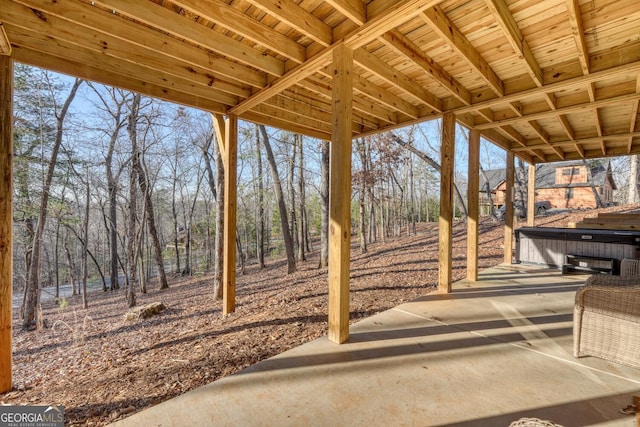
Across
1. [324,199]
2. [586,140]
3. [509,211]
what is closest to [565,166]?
[586,140]

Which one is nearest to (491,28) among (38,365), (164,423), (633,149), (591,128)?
(164,423)

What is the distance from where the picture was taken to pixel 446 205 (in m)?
4.05

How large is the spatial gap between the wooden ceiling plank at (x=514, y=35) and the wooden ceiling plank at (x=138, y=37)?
2405mm

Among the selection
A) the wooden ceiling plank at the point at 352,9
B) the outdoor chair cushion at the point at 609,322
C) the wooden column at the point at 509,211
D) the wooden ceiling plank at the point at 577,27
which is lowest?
the outdoor chair cushion at the point at 609,322

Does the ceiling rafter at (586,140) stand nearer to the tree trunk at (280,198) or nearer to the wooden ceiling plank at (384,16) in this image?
the wooden ceiling plank at (384,16)

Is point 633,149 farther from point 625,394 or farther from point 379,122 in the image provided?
point 625,394

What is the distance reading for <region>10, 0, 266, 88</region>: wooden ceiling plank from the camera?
2.09 metres

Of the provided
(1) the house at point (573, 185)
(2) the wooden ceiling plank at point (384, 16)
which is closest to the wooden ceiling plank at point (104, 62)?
(2) the wooden ceiling plank at point (384, 16)

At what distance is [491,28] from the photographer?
252cm

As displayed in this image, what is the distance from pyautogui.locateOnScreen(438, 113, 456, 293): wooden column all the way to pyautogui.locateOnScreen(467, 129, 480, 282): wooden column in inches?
36.1

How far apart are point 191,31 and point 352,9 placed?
1.42 meters

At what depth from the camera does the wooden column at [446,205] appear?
405cm

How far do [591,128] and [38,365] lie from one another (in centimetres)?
1081

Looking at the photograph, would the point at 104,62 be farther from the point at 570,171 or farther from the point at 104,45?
the point at 570,171
